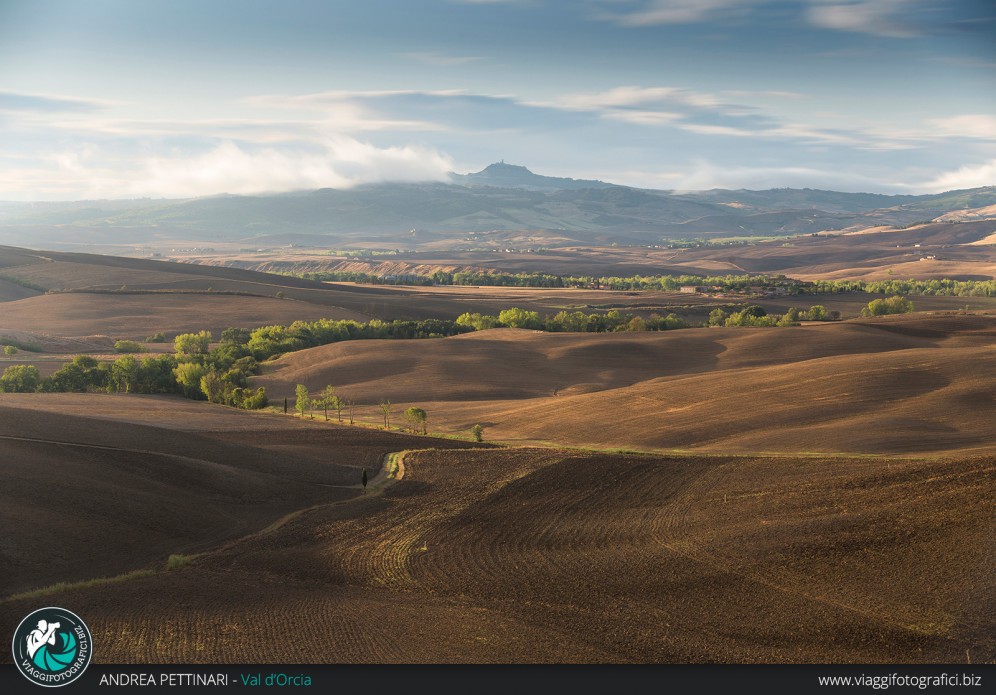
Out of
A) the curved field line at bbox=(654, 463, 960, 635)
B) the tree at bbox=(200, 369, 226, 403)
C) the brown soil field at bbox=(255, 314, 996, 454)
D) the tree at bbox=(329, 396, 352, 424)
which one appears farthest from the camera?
the tree at bbox=(200, 369, 226, 403)

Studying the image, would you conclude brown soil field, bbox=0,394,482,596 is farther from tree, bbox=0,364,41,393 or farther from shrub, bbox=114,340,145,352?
shrub, bbox=114,340,145,352

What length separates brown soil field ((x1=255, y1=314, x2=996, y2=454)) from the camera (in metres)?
54.0

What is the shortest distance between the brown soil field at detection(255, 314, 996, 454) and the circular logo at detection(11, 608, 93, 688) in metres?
37.9

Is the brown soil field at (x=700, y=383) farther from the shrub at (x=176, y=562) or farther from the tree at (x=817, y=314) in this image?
the shrub at (x=176, y=562)

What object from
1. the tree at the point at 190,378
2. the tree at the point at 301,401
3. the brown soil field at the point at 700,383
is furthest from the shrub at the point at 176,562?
the tree at the point at 190,378

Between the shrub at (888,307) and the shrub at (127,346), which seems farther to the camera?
the shrub at (888,307)

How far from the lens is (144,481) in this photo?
124 ft

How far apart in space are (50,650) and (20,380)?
6749 centimetres

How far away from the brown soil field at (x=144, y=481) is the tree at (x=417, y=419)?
388 cm

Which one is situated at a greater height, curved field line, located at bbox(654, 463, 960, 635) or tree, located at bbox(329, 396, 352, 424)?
curved field line, located at bbox(654, 463, 960, 635)

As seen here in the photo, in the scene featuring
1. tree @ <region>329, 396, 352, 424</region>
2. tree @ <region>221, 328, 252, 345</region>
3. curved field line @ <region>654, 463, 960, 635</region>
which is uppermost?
tree @ <region>221, 328, 252, 345</region>

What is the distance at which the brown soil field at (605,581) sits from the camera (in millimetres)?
22562

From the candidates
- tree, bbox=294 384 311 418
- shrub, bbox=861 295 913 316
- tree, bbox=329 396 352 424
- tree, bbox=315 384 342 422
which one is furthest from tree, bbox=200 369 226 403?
shrub, bbox=861 295 913 316

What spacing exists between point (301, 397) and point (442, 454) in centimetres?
2476
